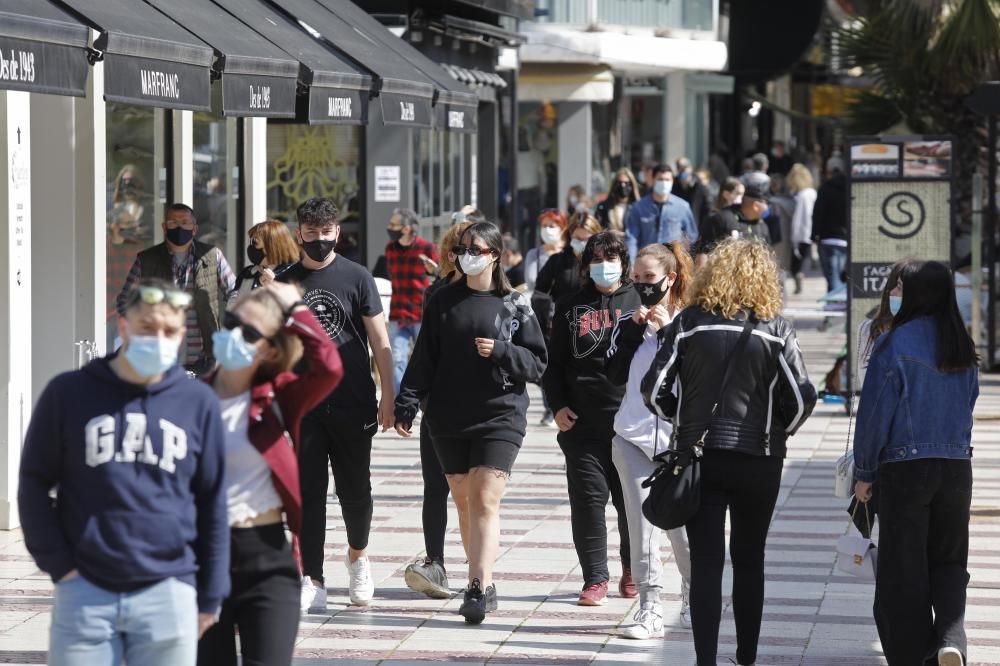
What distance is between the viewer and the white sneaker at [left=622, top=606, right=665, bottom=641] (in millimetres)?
7359

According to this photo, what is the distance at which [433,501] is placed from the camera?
8219mm

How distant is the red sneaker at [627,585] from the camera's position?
812 centimetres

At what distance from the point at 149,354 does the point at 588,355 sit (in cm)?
361

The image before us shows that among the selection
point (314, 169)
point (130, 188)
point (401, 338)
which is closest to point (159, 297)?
point (130, 188)

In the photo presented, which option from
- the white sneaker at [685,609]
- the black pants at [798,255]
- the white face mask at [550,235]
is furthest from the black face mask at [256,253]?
the black pants at [798,255]

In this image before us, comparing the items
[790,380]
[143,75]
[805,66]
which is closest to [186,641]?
[790,380]

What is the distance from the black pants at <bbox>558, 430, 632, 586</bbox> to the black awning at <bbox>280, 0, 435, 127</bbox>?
4.84 metres

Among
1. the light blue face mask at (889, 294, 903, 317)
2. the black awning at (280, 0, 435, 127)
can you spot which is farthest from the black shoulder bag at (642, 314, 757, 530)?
the black awning at (280, 0, 435, 127)

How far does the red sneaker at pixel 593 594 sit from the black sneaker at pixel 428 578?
0.62 meters

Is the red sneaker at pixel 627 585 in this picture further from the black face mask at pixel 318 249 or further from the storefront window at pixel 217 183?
the storefront window at pixel 217 183

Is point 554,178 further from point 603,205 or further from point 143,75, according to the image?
point 143,75

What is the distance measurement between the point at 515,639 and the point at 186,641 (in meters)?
3.05

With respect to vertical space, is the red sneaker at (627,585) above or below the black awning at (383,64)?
below

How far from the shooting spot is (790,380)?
20.6 feet
